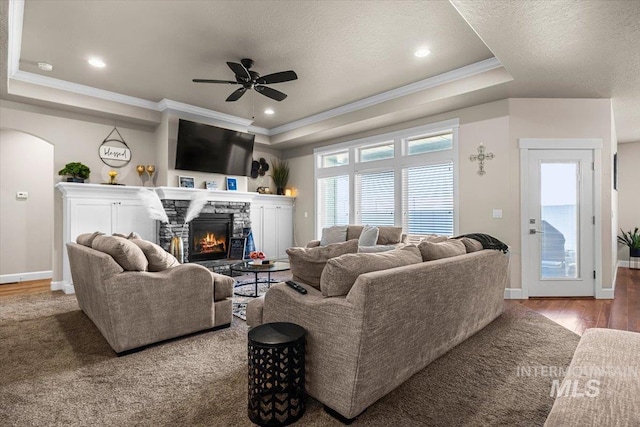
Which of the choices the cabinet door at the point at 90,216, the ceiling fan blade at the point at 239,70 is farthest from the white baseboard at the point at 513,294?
the cabinet door at the point at 90,216

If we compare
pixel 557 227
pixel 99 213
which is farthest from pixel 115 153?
pixel 557 227

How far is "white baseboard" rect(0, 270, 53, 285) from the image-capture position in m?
5.73

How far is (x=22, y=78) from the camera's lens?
4.53 meters

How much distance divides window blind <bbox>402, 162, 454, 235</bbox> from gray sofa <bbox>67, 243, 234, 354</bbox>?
11.2 feet

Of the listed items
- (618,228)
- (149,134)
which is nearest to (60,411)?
(149,134)

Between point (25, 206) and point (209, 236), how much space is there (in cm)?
311

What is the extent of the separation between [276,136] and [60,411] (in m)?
6.16

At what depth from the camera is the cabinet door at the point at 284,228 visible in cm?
765

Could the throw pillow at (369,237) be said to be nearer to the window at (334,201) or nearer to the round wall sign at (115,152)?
the window at (334,201)

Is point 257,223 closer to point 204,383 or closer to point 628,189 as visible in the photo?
point 204,383

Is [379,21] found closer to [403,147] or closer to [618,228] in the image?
[403,147]

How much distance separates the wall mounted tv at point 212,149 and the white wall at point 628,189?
7591 mm

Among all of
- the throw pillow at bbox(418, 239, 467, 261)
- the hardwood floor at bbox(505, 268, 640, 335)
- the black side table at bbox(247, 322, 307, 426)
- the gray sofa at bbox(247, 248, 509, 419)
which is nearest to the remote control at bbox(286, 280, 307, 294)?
the gray sofa at bbox(247, 248, 509, 419)

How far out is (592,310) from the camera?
4.00m
